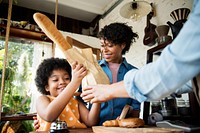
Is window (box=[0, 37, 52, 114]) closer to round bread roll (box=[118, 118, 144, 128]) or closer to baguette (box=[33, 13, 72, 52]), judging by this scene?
baguette (box=[33, 13, 72, 52])

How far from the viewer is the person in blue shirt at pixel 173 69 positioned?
375 millimetres

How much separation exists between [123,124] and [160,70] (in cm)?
32

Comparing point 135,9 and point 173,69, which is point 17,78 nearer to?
point 135,9

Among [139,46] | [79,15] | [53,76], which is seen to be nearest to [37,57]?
[79,15]

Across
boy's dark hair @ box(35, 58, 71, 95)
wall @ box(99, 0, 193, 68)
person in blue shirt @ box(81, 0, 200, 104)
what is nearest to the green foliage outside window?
boy's dark hair @ box(35, 58, 71, 95)

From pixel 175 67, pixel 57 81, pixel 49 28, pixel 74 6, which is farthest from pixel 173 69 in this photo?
pixel 74 6

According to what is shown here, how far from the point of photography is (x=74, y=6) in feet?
9.65

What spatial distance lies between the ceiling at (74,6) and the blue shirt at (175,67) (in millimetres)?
2621

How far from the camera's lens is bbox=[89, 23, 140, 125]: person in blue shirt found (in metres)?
1.04

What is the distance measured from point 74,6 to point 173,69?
110 inches

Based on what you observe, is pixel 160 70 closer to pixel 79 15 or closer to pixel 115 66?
pixel 115 66

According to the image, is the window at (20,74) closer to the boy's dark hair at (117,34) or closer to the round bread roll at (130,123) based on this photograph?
the boy's dark hair at (117,34)

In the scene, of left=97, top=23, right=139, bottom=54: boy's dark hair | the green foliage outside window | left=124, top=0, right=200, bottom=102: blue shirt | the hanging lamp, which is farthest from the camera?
the green foliage outside window

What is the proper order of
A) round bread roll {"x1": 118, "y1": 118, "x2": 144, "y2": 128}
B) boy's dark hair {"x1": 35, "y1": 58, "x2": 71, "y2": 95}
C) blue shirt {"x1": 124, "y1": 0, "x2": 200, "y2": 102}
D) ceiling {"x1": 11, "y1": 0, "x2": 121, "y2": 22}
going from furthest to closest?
ceiling {"x1": 11, "y1": 0, "x2": 121, "y2": 22} → boy's dark hair {"x1": 35, "y1": 58, "x2": 71, "y2": 95} → round bread roll {"x1": 118, "y1": 118, "x2": 144, "y2": 128} → blue shirt {"x1": 124, "y1": 0, "x2": 200, "y2": 102}
